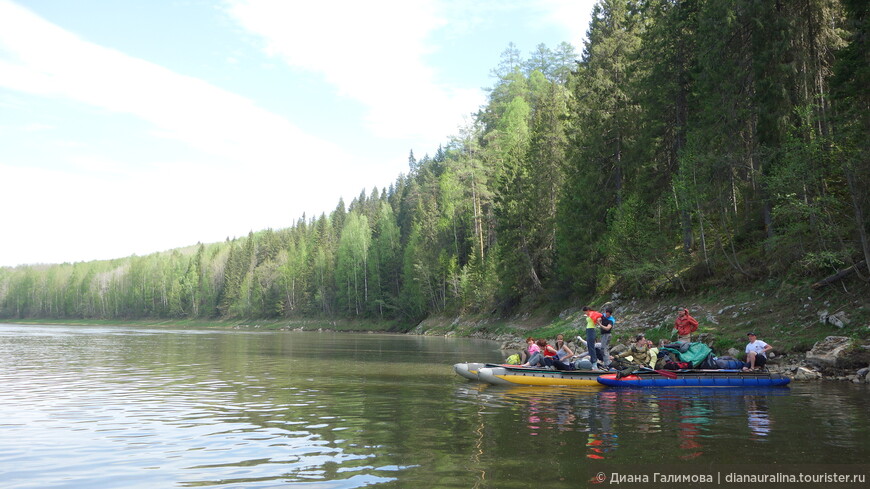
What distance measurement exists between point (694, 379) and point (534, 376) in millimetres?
4993

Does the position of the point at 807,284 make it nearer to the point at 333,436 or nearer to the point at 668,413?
the point at 668,413

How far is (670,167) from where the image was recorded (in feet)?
116

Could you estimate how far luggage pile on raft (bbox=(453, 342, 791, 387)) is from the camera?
19.0m

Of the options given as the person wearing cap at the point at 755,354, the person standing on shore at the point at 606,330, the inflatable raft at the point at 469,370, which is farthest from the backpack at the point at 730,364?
the inflatable raft at the point at 469,370

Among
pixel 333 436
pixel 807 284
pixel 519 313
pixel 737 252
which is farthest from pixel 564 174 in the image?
pixel 333 436

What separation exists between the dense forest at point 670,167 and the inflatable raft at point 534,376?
9.11m

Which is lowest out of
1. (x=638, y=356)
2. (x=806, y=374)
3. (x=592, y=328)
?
(x=806, y=374)

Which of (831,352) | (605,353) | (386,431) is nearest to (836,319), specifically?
(831,352)

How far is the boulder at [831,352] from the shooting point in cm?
1955

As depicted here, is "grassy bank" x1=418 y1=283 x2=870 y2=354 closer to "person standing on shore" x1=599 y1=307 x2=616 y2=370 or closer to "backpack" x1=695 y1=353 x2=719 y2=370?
"backpack" x1=695 y1=353 x2=719 y2=370

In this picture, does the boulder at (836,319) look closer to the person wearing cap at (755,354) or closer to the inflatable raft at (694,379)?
the person wearing cap at (755,354)

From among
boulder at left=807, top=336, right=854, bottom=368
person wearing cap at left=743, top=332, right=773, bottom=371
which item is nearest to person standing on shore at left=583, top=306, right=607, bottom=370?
person wearing cap at left=743, top=332, right=773, bottom=371

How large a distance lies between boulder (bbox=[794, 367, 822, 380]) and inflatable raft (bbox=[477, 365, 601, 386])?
6593mm

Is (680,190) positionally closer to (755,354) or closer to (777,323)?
(777,323)
